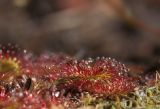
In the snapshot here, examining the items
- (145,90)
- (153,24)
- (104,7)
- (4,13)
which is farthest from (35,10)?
(145,90)

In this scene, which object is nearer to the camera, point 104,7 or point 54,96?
point 54,96

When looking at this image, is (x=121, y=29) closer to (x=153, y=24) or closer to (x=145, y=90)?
(x=153, y=24)

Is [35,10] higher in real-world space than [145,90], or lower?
higher

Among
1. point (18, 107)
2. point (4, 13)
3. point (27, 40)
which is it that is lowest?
point (18, 107)

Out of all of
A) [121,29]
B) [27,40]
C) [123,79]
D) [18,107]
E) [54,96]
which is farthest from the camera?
[121,29]

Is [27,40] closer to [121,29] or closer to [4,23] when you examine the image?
[4,23]

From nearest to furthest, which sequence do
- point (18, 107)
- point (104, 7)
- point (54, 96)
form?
point (18, 107)
point (54, 96)
point (104, 7)
